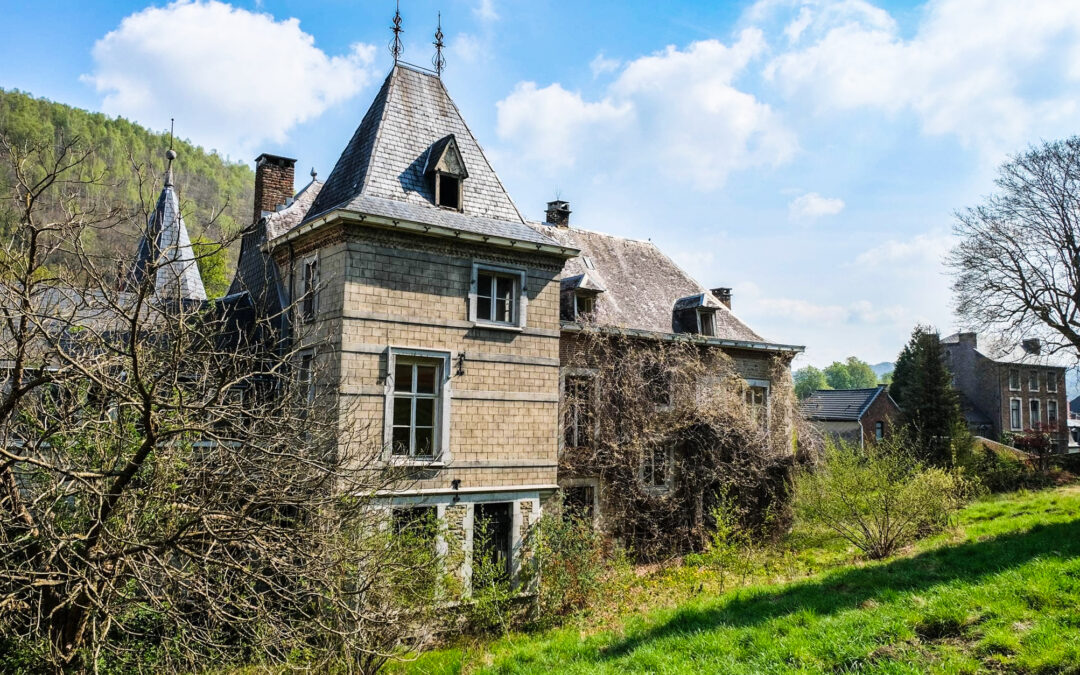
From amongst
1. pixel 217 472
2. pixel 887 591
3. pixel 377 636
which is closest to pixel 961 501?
pixel 887 591

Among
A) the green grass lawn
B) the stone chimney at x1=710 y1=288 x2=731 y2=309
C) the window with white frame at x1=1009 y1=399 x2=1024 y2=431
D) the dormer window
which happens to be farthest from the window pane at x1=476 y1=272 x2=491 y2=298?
the window with white frame at x1=1009 y1=399 x2=1024 y2=431

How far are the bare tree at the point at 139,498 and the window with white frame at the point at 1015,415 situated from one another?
45079 mm

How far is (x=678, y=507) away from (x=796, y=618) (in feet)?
28.9

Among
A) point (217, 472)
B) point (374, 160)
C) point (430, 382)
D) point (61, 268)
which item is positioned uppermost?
point (374, 160)

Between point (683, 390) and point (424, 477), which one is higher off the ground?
point (683, 390)

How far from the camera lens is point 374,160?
46.0 feet

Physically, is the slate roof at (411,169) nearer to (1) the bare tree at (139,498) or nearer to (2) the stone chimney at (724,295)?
(1) the bare tree at (139,498)

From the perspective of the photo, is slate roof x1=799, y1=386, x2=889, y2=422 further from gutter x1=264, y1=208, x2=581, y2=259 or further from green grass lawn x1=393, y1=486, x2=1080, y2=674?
gutter x1=264, y1=208, x2=581, y2=259

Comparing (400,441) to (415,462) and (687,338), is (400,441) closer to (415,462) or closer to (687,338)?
(415,462)

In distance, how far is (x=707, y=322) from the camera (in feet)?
65.8

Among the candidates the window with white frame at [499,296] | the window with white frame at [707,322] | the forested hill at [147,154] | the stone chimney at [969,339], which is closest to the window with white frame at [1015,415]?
the stone chimney at [969,339]

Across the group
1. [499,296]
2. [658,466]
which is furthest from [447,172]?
[658,466]

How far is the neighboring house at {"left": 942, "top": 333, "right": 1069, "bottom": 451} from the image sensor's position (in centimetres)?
4328

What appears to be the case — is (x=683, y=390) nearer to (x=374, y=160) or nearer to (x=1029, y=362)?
(x=374, y=160)
